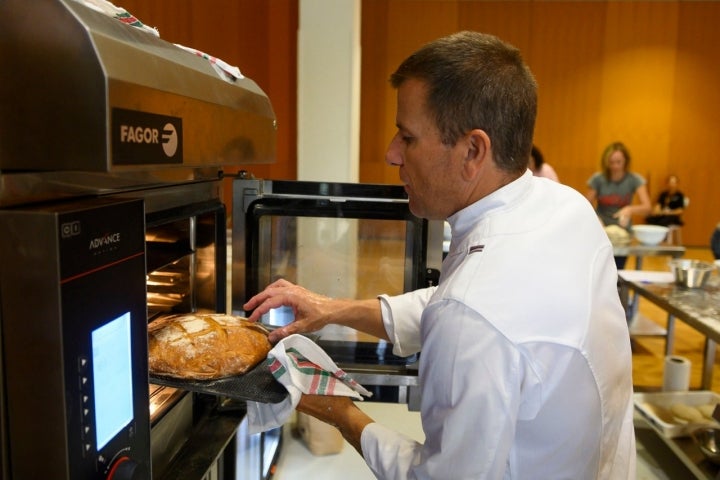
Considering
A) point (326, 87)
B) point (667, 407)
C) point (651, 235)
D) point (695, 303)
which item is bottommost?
point (667, 407)

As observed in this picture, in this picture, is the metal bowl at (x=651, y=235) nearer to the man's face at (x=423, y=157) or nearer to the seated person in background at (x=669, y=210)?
the seated person in background at (x=669, y=210)

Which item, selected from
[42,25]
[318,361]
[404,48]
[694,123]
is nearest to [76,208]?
[42,25]

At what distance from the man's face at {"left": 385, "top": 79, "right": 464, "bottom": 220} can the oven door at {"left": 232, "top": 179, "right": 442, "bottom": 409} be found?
345 mm

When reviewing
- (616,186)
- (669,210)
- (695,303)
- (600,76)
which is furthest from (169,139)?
(600,76)

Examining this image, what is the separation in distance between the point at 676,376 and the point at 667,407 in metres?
0.27

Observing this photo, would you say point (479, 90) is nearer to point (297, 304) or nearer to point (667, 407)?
point (297, 304)

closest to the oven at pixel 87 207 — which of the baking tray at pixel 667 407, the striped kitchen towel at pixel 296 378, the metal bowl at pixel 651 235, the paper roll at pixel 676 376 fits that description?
the striped kitchen towel at pixel 296 378

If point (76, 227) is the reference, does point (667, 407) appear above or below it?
below

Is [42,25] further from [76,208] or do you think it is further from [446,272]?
[446,272]

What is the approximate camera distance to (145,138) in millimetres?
602

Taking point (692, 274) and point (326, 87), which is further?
point (326, 87)

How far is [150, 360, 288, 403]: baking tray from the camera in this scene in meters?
0.88

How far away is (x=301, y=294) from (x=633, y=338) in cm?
370

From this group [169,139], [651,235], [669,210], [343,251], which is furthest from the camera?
[669,210]
